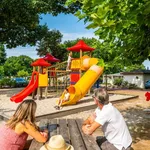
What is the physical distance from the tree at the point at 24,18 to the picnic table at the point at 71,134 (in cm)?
1487

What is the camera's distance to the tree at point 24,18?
17.9 meters

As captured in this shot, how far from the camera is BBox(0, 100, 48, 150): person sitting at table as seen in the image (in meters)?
3.52

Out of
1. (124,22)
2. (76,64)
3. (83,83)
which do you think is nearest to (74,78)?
(76,64)

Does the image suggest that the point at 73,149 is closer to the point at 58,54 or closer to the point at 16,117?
the point at 16,117

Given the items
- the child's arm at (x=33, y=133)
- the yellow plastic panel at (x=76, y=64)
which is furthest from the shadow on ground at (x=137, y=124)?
the yellow plastic panel at (x=76, y=64)

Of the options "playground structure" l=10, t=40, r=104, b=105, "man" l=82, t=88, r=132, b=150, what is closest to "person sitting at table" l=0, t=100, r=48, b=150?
"man" l=82, t=88, r=132, b=150

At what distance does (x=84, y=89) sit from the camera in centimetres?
1380

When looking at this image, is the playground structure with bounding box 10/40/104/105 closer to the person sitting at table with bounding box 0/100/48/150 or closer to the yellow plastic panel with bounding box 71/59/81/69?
the yellow plastic panel with bounding box 71/59/81/69

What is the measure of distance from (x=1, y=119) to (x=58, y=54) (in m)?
40.9

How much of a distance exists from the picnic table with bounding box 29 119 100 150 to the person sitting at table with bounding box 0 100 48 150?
0.60ft

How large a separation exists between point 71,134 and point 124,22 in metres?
2.23

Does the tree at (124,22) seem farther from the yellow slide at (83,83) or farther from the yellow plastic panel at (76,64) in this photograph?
the yellow plastic panel at (76,64)

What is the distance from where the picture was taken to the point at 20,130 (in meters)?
3.58

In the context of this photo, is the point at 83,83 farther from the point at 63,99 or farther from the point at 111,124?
the point at 111,124
